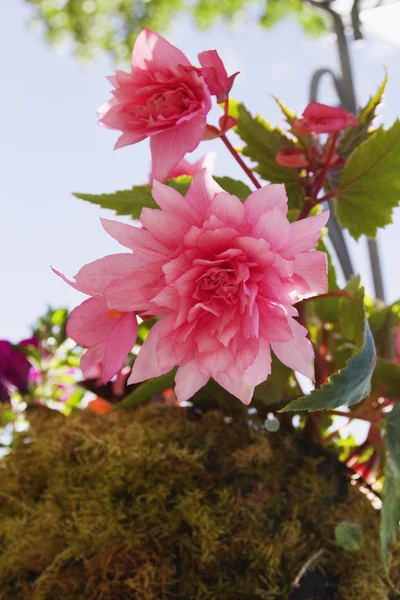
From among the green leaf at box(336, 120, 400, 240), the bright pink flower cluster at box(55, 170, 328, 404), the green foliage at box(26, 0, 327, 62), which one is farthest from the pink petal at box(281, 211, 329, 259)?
the green foliage at box(26, 0, 327, 62)

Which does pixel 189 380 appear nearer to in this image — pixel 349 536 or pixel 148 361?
pixel 148 361

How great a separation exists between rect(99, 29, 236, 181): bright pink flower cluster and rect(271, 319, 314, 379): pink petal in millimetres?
156

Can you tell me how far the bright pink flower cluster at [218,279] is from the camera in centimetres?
35

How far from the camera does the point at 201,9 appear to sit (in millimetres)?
3971

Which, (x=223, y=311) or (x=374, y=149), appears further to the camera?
(x=374, y=149)

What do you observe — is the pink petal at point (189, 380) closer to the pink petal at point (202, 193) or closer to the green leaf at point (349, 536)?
the pink petal at point (202, 193)

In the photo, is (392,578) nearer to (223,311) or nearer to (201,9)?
(223,311)

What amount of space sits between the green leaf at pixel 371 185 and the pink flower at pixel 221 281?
0.69 feet

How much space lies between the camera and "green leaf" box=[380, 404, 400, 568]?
46 cm

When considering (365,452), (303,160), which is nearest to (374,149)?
(303,160)

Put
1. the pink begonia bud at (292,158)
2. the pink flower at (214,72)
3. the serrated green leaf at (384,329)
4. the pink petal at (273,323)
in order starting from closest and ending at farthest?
1. the pink petal at (273,323)
2. the pink flower at (214,72)
3. the pink begonia bud at (292,158)
4. the serrated green leaf at (384,329)

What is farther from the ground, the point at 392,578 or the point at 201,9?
the point at 392,578

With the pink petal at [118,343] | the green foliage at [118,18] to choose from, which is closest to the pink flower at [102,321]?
the pink petal at [118,343]

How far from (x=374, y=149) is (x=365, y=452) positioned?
35cm
